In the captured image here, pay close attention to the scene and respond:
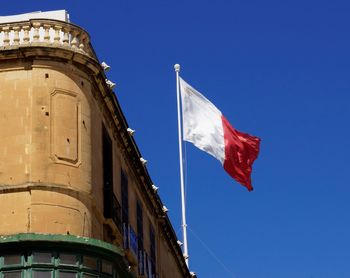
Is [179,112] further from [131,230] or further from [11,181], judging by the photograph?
[11,181]

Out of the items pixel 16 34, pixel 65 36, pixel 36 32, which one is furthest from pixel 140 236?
pixel 16 34

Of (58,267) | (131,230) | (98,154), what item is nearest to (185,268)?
(131,230)

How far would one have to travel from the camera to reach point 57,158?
96.7ft

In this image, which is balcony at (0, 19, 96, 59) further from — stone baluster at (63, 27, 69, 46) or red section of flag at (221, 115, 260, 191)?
red section of flag at (221, 115, 260, 191)

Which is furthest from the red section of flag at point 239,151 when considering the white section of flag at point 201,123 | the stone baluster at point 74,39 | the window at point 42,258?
the window at point 42,258

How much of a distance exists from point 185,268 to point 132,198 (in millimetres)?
12059

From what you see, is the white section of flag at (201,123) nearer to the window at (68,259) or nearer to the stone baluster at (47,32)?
the stone baluster at (47,32)

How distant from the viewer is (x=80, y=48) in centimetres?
3144

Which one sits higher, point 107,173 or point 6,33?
point 6,33

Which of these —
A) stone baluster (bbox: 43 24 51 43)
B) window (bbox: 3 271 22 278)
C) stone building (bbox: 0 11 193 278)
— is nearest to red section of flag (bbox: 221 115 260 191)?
stone building (bbox: 0 11 193 278)

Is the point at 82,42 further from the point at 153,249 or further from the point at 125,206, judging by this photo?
the point at 153,249

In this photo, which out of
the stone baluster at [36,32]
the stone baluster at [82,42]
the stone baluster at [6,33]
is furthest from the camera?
the stone baluster at [82,42]

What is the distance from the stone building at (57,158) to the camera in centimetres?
2694

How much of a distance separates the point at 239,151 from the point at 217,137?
3.33ft
